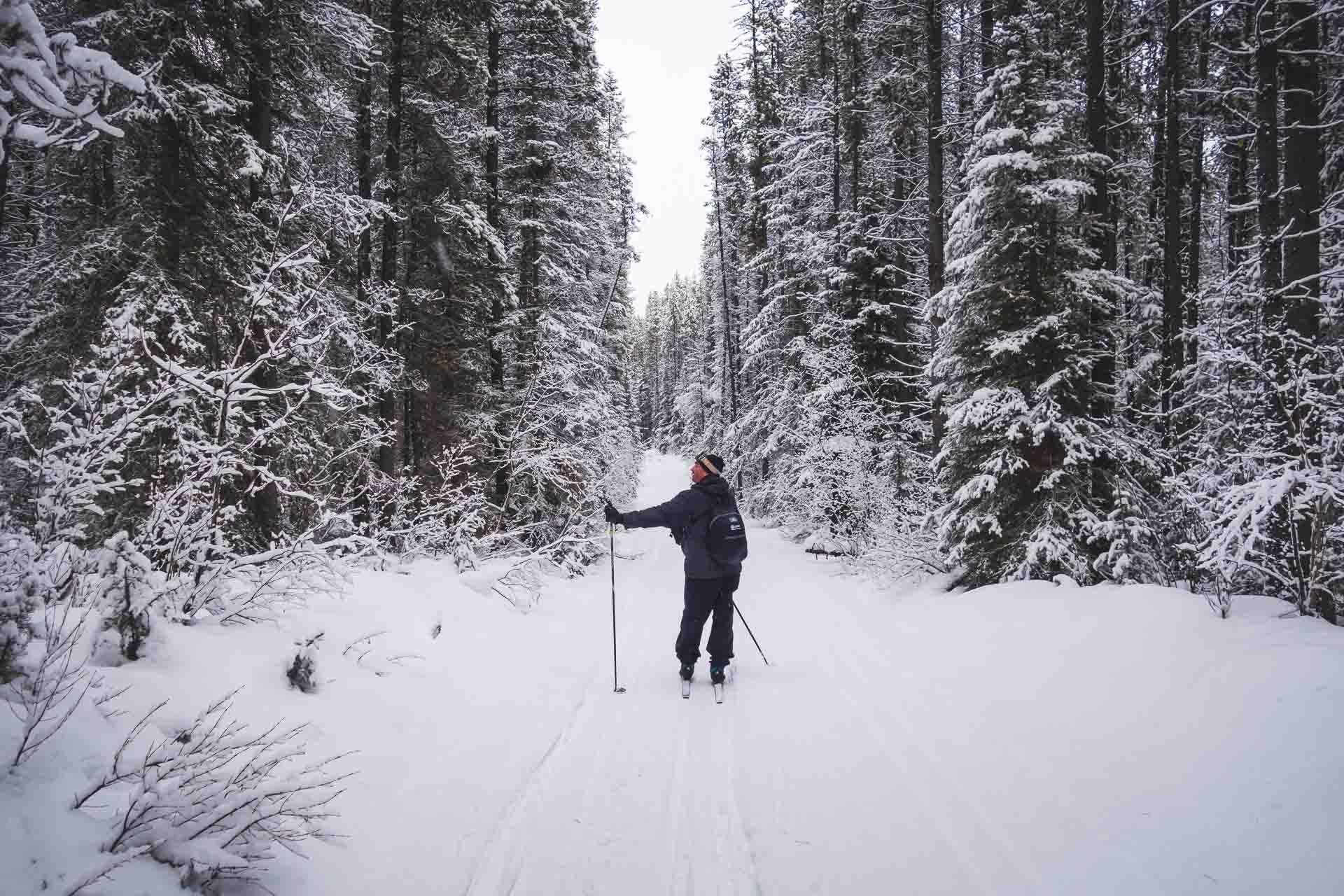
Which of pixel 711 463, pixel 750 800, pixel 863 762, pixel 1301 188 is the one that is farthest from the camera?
pixel 1301 188

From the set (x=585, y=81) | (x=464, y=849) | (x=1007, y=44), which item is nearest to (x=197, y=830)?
(x=464, y=849)

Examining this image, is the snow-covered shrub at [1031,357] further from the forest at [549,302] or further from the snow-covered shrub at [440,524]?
the snow-covered shrub at [440,524]

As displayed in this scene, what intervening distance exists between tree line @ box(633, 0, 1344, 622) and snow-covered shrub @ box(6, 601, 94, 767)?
277 inches

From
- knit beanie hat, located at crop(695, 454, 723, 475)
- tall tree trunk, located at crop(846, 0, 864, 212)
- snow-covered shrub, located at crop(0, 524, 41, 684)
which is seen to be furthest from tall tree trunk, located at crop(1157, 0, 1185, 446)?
snow-covered shrub, located at crop(0, 524, 41, 684)

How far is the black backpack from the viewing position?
6.39 m

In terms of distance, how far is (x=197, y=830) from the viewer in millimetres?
2449

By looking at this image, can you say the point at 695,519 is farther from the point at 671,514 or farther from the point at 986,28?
the point at 986,28

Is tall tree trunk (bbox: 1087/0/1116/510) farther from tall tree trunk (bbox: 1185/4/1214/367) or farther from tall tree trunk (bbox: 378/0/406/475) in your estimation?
tall tree trunk (bbox: 378/0/406/475)

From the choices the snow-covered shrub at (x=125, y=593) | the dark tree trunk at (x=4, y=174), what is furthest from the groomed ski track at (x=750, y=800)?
the dark tree trunk at (x=4, y=174)

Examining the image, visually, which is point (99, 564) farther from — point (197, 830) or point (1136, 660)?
point (1136, 660)

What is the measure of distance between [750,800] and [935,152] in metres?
13.9

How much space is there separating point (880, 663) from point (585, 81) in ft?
50.3

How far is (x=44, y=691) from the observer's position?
2.58 meters

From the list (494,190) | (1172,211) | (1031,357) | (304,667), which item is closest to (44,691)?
(304,667)
